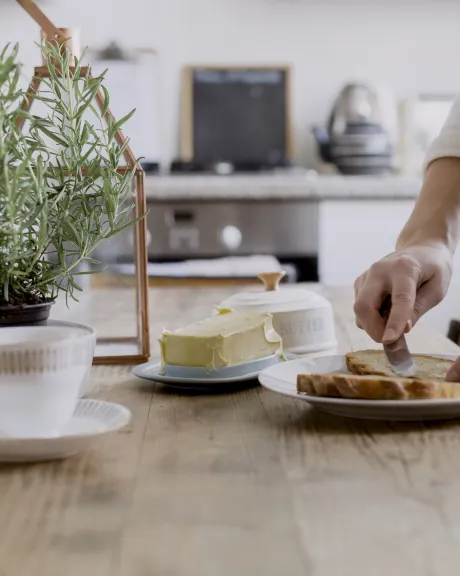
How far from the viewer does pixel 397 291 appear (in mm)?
1056

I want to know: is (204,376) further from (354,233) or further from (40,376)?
(354,233)

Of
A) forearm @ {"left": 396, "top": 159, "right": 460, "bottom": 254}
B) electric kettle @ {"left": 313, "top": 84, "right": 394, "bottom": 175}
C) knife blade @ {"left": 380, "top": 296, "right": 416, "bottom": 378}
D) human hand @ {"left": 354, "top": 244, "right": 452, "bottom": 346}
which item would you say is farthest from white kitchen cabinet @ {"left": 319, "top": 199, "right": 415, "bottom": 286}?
knife blade @ {"left": 380, "top": 296, "right": 416, "bottom": 378}

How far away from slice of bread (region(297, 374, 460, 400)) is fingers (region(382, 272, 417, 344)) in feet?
0.63

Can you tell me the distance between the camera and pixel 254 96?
3.52 metres

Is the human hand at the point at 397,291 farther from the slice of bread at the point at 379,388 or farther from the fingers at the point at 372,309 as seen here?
the slice of bread at the point at 379,388

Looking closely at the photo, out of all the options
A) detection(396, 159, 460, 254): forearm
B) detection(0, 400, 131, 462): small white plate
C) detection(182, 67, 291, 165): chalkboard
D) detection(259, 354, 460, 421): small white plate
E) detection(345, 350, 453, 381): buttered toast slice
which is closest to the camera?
detection(0, 400, 131, 462): small white plate

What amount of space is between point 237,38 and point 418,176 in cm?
91

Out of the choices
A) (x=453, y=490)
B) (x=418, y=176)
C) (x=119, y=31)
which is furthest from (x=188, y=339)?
(x=119, y=31)

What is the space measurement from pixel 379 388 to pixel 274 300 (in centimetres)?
35

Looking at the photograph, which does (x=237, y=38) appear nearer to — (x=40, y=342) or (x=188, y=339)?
(x=188, y=339)

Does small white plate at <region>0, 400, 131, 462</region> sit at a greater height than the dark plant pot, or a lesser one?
lesser

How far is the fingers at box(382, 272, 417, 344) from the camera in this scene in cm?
97

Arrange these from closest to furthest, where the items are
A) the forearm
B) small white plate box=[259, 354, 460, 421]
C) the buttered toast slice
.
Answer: small white plate box=[259, 354, 460, 421] < the buttered toast slice < the forearm

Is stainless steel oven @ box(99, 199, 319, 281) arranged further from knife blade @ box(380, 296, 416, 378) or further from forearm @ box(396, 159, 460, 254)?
knife blade @ box(380, 296, 416, 378)
